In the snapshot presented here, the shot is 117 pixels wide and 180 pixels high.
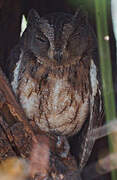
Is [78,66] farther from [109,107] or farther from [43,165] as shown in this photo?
[43,165]

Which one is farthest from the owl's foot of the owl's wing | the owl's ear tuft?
the owl's ear tuft

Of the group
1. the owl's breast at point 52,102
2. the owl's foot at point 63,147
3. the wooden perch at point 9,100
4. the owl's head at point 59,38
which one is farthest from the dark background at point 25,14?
the wooden perch at point 9,100

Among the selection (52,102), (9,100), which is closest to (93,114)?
(52,102)

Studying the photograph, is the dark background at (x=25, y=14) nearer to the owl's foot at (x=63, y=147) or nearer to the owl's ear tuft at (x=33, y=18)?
the owl's ear tuft at (x=33, y=18)

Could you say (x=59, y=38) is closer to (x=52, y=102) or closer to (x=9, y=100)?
(x=52, y=102)

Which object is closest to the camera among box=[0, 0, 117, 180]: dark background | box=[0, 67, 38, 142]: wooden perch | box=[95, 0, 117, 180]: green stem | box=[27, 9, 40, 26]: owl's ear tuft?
box=[0, 67, 38, 142]: wooden perch

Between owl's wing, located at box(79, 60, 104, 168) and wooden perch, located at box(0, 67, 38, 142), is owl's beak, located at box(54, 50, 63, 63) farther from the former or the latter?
wooden perch, located at box(0, 67, 38, 142)

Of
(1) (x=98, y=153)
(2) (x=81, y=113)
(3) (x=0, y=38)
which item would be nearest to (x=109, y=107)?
(2) (x=81, y=113)

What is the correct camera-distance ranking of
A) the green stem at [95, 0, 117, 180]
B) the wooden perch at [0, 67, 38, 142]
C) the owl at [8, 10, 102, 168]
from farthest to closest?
the owl at [8, 10, 102, 168], the green stem at [95, 0, 117, 180], the wooden perch at [0, 67, 38, 142]
